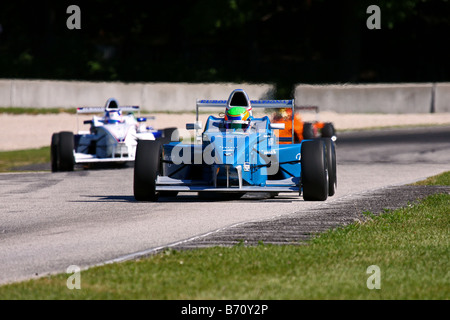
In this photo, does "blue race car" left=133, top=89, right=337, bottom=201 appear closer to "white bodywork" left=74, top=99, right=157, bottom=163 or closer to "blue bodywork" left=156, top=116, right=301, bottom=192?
"blue bodywork" left=156, top=116, right=301, bottom=192

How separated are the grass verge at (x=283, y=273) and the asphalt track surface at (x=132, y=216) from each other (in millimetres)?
488

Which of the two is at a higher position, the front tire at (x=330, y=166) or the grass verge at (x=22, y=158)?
the front tire at (x=330, y=166)

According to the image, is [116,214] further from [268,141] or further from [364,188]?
[364,188]

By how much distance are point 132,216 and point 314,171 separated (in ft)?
9.03

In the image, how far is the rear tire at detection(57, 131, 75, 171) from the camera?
20734 millimetres

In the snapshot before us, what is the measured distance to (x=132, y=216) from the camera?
12.2 metres

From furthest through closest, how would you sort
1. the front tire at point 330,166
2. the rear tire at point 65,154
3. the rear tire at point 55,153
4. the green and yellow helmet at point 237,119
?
the rear tire at point 55,153 → the rear tire at point 65,154 → the green and yellow helmet at point 237,119 → the front tire at point 330,166

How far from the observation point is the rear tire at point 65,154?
20.7m

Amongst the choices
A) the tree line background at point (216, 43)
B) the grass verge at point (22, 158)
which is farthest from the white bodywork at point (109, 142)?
the tree line background at point (216, 43)

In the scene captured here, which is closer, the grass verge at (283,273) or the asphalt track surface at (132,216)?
the grass verge at (283,273)

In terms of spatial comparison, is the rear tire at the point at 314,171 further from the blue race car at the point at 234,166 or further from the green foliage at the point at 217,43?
the green foliage at the point at 217,43

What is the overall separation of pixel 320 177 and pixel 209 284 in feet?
19.4

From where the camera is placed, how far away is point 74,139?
21.6 meters
